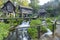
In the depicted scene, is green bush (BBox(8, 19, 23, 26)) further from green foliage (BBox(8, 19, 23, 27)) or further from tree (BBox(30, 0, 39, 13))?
tree (BBox(30, 0, 39, 13))

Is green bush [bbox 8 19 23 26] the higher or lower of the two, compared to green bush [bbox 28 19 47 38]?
higher

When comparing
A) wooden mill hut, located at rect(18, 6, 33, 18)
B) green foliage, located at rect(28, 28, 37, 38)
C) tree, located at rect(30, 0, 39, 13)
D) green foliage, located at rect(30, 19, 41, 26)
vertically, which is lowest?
green foliage, located at rect(28, 28, 37, 38)

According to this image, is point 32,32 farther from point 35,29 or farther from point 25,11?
point 25,11

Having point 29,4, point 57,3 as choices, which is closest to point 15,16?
point 29,4

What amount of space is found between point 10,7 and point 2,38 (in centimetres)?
30

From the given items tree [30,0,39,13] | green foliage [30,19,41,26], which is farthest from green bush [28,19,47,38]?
tree [30,0,39,13]

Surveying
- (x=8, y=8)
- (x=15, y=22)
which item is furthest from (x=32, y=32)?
(x=8, y=8)

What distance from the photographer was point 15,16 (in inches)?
47.7

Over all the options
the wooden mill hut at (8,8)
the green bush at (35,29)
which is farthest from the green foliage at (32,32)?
the wooden mill hut at (8,8)

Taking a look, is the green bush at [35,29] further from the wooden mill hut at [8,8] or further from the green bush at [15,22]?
the wooden mill hut at [8,8]

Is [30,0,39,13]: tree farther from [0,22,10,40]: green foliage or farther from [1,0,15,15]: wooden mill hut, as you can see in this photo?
[0,22,10,40]: green foliage

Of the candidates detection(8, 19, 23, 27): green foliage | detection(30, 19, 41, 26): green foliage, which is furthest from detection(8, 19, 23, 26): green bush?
detection(30, 19, 41, 26): green foliage

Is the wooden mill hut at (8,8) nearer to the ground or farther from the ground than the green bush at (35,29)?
farther from the ground

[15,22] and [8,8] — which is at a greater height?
[8,8]
